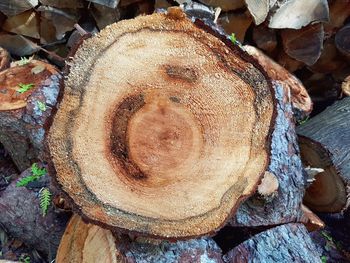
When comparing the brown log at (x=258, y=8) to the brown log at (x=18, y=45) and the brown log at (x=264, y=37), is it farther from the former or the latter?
the brown log at (x=18, y=45)

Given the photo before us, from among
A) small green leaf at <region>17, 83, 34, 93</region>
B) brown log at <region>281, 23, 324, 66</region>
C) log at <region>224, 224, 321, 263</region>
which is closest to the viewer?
log at <region>224, 224, 321, 263</region>

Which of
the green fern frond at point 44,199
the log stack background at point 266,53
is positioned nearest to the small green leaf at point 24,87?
the log stack background at point 266,53

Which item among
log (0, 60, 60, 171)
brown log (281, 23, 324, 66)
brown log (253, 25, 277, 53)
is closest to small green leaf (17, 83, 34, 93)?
log (0, 60, 60, 171)

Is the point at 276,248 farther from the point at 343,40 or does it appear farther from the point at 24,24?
the point at 24,24

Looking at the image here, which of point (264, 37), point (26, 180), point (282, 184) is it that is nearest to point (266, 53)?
point (264, 37)

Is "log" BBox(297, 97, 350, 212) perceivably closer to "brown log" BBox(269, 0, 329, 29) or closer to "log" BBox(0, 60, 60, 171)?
"brown log" BBox(269, 0, 329, 29)

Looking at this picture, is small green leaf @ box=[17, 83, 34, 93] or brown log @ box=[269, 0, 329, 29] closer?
small green leaf @ box=[17, 83, 34, 93]
